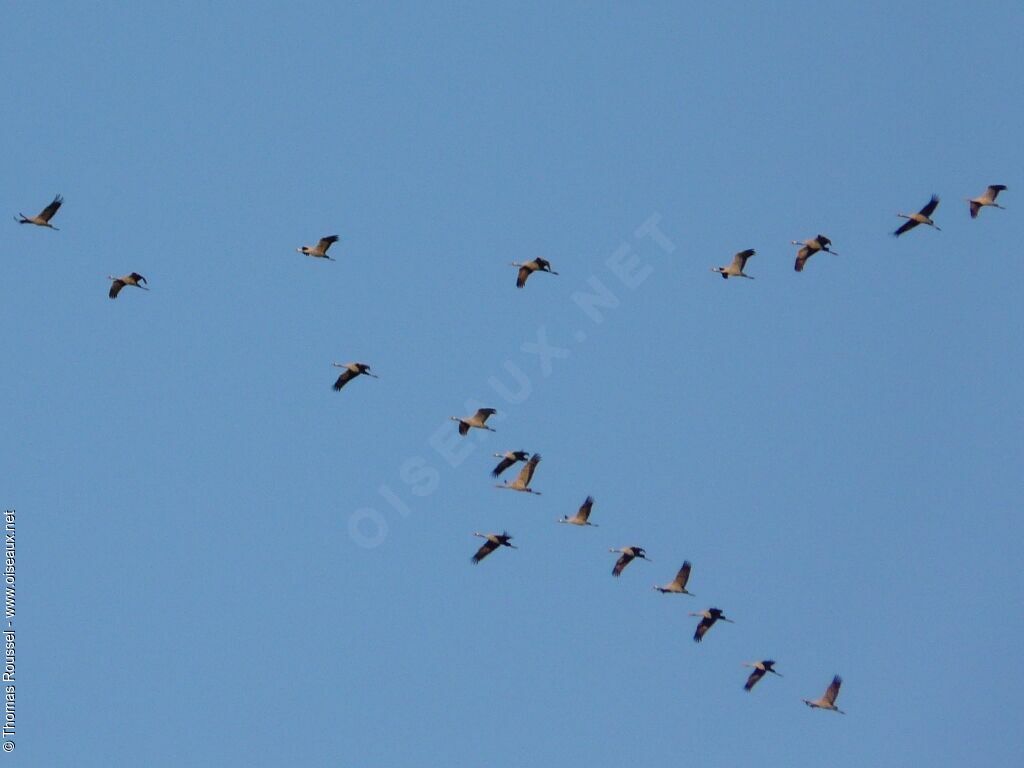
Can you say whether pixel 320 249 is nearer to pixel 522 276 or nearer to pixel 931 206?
pixel 522 276

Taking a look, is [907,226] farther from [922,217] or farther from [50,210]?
[50,210]

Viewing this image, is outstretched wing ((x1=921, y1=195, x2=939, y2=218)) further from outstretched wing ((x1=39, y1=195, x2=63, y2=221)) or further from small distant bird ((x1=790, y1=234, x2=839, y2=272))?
outstretched wing ((x1=39, y1=195, x2=63, y2=221))

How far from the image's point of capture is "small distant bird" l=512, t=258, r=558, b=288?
68.4m

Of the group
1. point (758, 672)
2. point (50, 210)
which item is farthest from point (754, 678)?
point (50, 210)

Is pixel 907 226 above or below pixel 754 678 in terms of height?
above

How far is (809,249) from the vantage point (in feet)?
227

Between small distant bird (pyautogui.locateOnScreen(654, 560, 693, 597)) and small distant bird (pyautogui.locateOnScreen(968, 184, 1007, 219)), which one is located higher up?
small distant bird (pyautogui.locateOnScreen(968, 184, 1007, 219))

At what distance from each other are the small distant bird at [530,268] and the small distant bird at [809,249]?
8.87 metres

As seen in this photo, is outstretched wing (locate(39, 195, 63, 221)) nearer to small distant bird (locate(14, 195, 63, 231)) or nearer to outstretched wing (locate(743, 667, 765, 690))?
small distant bird (locate(14, 195, 63, 231))

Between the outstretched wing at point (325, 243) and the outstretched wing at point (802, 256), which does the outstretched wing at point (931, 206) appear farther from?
the outstretched wing at point (325, 243)

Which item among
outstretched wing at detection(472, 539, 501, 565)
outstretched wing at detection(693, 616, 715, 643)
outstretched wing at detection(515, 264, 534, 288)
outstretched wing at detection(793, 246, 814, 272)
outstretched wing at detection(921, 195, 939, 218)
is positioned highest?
outstretched wing at detection(921, 195, 939, 218)

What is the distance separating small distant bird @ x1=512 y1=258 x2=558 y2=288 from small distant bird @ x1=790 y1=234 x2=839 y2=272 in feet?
29.1

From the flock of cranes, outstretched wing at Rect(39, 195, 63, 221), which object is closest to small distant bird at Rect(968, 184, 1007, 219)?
the flock of cranes

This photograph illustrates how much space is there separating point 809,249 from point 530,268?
392 inches
